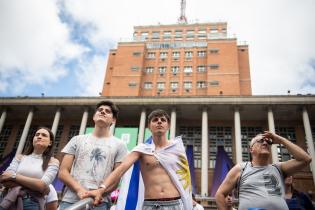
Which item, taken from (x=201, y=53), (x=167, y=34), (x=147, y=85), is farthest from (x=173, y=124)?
(x=167, y=34)

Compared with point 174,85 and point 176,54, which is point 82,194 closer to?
point 174,85

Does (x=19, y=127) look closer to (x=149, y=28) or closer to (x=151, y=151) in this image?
(x=151, y=151)

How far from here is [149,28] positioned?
49.2 metres

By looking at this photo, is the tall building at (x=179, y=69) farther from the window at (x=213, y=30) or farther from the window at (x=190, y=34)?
the window at (x=213, y=30)

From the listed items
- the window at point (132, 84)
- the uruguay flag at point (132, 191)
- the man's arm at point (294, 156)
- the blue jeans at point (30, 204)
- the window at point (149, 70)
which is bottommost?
the blue jeans at point (30, 204)

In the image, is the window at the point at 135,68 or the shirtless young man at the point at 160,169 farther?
the window at the point at 135,68

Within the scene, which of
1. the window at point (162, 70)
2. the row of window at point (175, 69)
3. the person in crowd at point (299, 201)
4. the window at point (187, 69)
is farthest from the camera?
the window at point (162, 70)

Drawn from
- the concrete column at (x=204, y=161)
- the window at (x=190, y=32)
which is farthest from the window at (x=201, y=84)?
the concrete column at (x=204, y=161)

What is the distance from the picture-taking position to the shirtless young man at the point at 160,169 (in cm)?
282

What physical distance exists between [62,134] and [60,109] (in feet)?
9.80

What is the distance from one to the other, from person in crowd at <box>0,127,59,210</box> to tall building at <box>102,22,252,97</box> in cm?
3259

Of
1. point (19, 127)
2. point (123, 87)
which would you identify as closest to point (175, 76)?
point (123, 87)

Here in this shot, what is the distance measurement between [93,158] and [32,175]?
0.79 metres

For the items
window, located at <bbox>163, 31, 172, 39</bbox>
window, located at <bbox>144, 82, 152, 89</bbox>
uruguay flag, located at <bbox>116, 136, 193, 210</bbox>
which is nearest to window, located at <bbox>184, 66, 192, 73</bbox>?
window, located at <bbox>144, 82, 152, 89</bbox>
